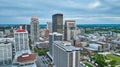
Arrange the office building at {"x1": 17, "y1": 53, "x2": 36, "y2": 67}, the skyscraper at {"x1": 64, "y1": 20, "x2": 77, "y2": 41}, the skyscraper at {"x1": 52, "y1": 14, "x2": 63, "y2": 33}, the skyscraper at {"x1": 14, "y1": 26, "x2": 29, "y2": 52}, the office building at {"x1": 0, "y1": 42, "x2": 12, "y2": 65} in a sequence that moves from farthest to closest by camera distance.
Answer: the skyscraper at {"x1": 52, "y1": 14, "x2": 63, "y2": 33}, the skyscraper at {"x1": 64, "y1": 20, "x2": 77, "y2": 41}, the skyscraper at {"x1": 14, "y1": 26, "x2": 29, "y2": 52}, the office building at {"x1": 0, "y1": 42, "x2": 12, "y2": 65}, the office building at {"x1": 17, "y1": 53, "x2": 36, "y2": 67}

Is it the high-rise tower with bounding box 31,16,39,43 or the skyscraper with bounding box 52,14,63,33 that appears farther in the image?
the high-rise tower with bounding box 31,16,39,43

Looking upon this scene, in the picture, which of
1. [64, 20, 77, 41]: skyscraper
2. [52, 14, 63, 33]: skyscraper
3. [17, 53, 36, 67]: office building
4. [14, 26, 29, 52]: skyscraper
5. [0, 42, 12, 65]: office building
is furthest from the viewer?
[52, 14, 63, 33]: skyscraper

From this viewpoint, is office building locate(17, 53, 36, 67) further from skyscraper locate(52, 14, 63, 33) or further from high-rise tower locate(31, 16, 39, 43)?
high-rise tower locate(31, 16, 39, 43)

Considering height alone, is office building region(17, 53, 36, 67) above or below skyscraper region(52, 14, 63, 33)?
below

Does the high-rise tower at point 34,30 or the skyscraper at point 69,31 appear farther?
the high-rise tower at point 34,30

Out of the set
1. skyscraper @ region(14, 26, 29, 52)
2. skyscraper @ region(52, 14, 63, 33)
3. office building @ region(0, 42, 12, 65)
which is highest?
skyscraper @ region(52, 14, 63, 33)

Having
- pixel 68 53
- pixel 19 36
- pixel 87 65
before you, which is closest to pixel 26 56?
pixel 68 53

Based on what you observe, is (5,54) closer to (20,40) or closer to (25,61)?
(20,40)

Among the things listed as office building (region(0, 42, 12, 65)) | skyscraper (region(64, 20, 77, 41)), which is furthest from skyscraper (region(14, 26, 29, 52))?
skyscraper (region(64, 20, 77, 41))

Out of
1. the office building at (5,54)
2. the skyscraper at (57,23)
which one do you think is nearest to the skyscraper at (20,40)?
the office building at (5,54)

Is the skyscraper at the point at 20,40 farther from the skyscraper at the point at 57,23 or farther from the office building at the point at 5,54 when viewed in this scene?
the skyscraper at the point at 57,23

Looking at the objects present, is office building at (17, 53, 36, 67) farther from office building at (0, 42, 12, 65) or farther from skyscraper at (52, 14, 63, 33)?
skyscraper at (52, 14, 63, 33)
